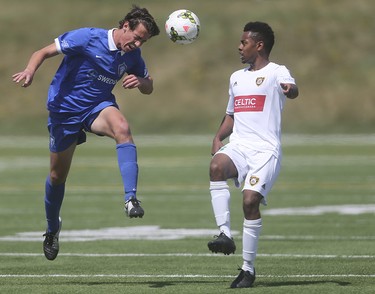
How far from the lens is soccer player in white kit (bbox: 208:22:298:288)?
1069 cm

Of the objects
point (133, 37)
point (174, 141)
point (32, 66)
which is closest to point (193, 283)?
point (133, 37)

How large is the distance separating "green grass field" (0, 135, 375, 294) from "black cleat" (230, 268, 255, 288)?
10 cm

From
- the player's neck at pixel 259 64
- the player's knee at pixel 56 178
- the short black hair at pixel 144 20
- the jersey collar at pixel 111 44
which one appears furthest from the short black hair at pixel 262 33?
the player's knee at pixel 56 178

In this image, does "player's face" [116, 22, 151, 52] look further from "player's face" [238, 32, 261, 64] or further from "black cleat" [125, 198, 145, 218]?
"black cleat" [125, 198, 145, 218]

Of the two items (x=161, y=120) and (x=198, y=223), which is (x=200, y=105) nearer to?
(x=161, y=120)

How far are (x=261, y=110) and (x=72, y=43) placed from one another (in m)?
2.03

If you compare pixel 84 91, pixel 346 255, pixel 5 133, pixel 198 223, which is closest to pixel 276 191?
pixel 198 223

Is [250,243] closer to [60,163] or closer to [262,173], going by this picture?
[262,173]

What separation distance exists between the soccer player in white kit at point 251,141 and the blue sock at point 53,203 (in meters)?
2.03

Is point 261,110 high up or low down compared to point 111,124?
up

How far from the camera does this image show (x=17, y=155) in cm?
4453

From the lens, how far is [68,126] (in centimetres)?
1177

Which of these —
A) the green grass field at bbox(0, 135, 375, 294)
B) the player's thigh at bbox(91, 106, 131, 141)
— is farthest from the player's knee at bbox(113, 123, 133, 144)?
the green grass field at bbox(0, 135, 375, 294)

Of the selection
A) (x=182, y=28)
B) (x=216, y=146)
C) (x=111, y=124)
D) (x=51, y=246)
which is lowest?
(x=51, y=246)
